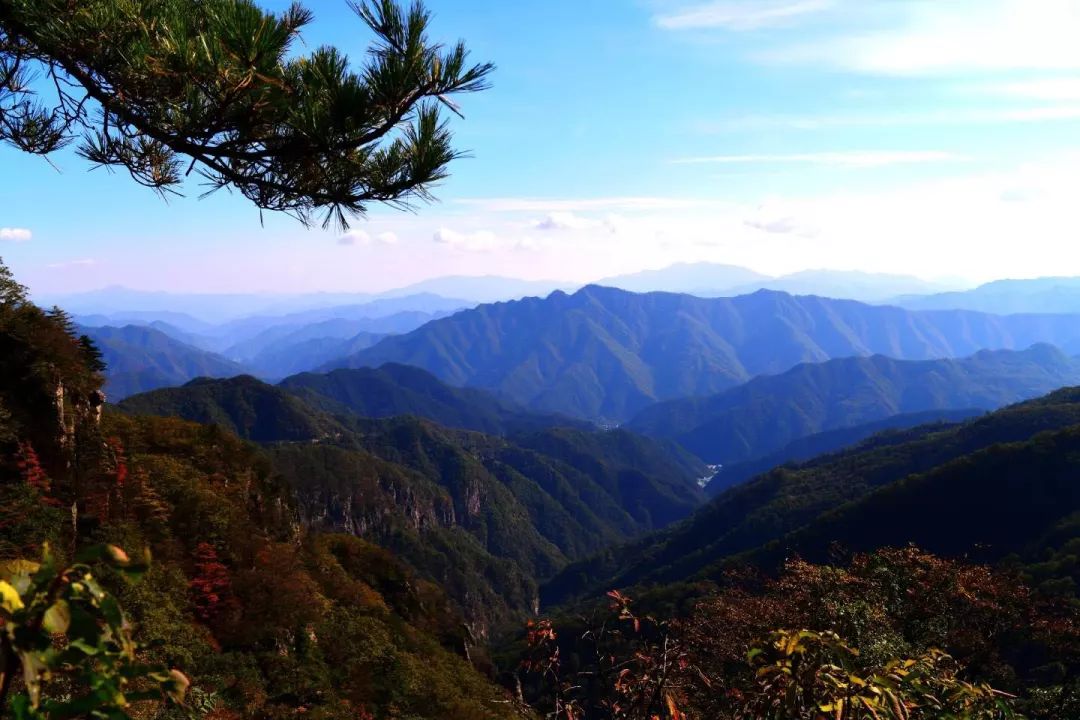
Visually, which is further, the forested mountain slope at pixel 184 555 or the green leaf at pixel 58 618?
the forested mountain slope at pixel 184 555

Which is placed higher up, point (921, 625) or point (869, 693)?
point (869, 693)

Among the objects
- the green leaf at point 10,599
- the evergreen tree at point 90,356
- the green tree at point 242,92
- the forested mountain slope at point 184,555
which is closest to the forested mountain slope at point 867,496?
the forested mountain slope at point 184,555

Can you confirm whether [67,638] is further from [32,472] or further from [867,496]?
[867,496]

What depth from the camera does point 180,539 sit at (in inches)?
997

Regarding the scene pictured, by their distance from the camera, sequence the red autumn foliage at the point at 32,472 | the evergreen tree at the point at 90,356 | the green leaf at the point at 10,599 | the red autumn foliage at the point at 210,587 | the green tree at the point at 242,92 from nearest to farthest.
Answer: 1. the green leaf at the point at 10,599
2. the green tree at the point at 242,92
3. the red autumn foliage at the point at 32,472
4. the red autumn foliage at the point at 210,587
5. the evergreen tree at the point at 90,356

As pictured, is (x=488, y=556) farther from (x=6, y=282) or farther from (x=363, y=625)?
(x=6, y=282)

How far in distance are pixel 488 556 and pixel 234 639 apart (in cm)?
16358

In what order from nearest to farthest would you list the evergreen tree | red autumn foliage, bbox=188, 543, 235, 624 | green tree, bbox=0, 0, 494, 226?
green tree, bbox=0, 0, 494, 226, red autumn foliage, bbox=188, 543, 235, 624, the evergreen tree

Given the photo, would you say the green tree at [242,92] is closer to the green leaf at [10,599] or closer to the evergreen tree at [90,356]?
the green leaf at [10,599]

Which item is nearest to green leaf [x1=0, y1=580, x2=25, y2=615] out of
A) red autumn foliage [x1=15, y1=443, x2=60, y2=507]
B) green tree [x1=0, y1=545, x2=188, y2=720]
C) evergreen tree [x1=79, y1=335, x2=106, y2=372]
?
green tree [x1=0, y1=545, x2=188, y2=720]

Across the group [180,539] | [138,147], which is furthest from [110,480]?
[138,147]

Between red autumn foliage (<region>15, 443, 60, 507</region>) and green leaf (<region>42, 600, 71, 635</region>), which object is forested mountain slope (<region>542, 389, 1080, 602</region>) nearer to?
red autumn foliage (<region>15, 443, 60, 507</region>)

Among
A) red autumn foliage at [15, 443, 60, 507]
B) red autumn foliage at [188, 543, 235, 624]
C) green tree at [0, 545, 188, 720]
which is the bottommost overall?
red autumn foliage at [188, 543, 235, 624]

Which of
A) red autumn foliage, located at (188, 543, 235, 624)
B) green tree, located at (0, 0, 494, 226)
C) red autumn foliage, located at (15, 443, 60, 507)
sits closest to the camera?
green tree, located at (0, 0, 494, 226)
